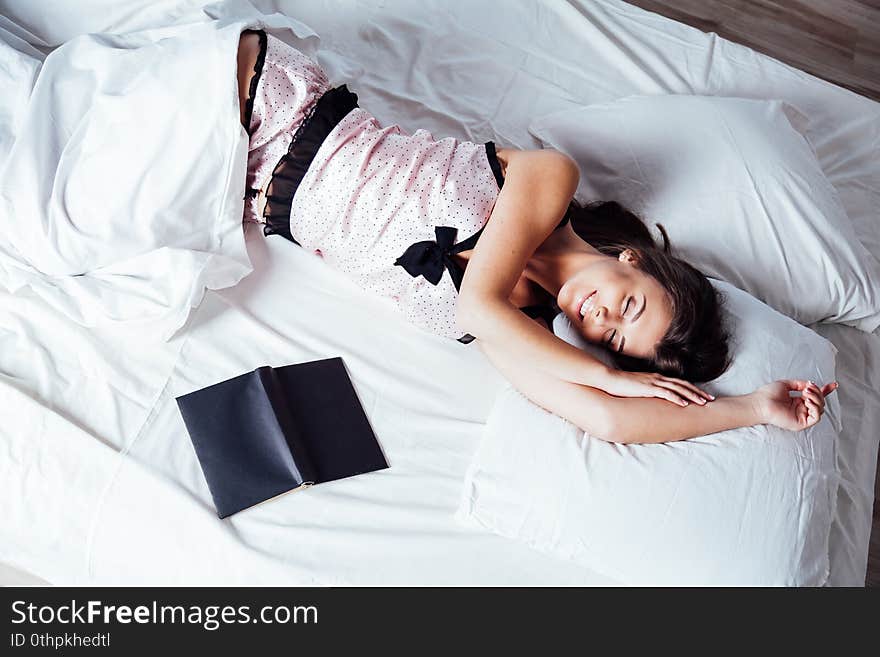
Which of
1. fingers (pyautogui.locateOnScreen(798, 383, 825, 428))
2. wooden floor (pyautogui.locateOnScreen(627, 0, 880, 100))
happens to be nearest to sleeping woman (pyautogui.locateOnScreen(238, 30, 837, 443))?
fingers (pyautogui.locateOnScreen(798, 383, 825, 428))

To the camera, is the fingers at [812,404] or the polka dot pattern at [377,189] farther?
the polka dot pattern at [377,189]

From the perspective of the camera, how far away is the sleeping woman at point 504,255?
1277 mm

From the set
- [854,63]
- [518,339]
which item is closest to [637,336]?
[518,339]

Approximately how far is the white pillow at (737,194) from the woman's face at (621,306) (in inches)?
11.4

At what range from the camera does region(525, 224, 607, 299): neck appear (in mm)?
1388

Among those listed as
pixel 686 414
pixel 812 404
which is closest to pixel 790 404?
pixel 812 404

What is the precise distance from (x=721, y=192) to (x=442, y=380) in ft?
2.10

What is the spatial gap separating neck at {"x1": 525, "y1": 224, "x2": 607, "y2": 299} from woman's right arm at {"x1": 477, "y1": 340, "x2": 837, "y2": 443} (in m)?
0.22

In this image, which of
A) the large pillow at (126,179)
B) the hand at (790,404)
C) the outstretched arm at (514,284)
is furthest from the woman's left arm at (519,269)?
the large pillow at (126,179)

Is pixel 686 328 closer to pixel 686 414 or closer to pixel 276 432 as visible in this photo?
pixel 686 414

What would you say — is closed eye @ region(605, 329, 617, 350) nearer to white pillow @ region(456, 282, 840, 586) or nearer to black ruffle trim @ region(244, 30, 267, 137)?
white pillow @ region(456, 282, 840, 586)

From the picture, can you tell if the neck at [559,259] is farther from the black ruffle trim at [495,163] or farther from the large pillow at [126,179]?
the large pillow at [126,179]

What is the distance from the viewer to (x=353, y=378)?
141 cm

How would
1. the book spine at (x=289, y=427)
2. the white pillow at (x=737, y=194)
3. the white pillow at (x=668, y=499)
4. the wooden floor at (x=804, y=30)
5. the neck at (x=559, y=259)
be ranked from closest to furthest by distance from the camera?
the white pillow at (x=668, y=499) → the book spine at (x=289, y=427) → the neck at (x=559, y=259) → the white pillow at (x=737, y=194) → the wooden floor at (x=804, y=30)
